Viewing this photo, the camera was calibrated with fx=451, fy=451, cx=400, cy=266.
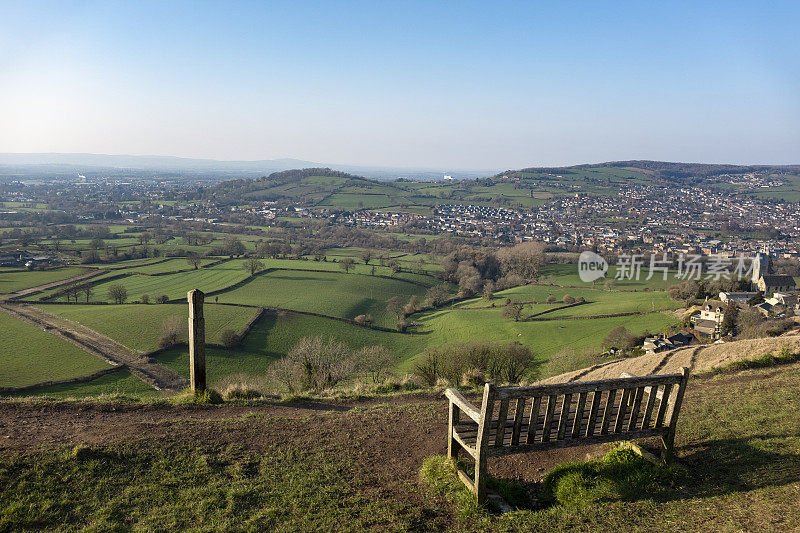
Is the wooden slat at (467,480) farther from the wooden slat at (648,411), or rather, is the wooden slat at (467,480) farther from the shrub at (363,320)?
the shrub at (363,320)

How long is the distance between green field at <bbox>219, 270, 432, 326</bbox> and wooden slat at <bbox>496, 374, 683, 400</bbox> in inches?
1827

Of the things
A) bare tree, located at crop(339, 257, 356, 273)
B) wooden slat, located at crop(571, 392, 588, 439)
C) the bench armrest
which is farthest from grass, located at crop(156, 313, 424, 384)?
wooden slat, located at crop(571, 392, 588, 439)

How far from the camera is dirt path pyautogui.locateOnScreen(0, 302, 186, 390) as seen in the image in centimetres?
3219

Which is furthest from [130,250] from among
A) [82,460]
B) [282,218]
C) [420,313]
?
[82,460]

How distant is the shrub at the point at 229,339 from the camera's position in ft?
134

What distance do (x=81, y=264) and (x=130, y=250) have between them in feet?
32.5

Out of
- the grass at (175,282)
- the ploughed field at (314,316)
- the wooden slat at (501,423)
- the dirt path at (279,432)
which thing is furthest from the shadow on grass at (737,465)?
the grass at (175,282)

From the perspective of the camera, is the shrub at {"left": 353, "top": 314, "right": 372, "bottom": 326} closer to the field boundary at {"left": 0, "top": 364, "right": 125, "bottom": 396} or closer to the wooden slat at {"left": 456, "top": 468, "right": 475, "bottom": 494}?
the field boundary at {"left": 0, "top": 364, "right": 125, "bottom": 396}

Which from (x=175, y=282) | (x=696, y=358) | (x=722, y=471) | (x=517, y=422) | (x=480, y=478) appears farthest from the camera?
(x=175, y=282)

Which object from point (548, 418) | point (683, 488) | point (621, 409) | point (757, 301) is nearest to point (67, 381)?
point (548, 418)

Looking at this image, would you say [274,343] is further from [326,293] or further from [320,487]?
[320,487]

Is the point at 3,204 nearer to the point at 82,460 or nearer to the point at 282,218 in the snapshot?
the point at 282,218

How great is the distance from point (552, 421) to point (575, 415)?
433 mm

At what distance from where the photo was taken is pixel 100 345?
121 ft
